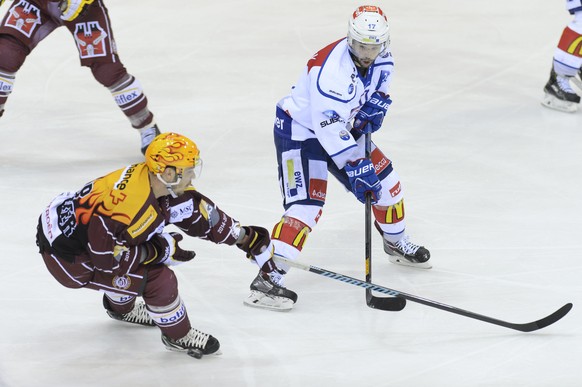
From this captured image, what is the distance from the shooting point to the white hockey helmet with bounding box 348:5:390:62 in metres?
4.00

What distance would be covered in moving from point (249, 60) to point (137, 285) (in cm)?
363

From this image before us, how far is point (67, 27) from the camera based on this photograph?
5.34 m

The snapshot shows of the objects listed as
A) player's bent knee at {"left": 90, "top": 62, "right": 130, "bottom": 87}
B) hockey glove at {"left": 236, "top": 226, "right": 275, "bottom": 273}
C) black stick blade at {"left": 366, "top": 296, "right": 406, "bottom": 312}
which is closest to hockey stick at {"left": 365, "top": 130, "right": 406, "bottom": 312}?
black stick blade at {"left": 366, "top": 296, "right": 406, "bottom": 312}

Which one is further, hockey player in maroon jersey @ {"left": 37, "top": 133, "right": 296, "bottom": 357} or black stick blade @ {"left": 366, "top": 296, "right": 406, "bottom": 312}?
black stick blade @ {"left": 366, "top": 296, "right": 406, "bottom": 312}

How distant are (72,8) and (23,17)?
0.83 ft

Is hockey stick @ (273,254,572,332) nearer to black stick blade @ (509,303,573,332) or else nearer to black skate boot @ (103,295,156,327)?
black stick blade @ (509,303,573,332)

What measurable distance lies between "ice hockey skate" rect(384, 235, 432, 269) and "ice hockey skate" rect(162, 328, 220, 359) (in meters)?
1.07

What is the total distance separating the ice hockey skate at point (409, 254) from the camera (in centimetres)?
451

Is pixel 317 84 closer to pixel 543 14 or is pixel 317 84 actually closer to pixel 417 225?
pixel 417 225

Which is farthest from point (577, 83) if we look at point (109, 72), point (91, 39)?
point (91, 39)

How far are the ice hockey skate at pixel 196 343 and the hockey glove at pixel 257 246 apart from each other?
12.4 inches

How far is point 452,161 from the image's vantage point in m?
5.66

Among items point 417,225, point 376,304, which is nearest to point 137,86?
point 417,225

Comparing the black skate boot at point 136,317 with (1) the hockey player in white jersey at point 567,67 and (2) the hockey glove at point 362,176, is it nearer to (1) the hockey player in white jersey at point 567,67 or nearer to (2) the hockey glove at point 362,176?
(2) the hockey glove at point 362,176
